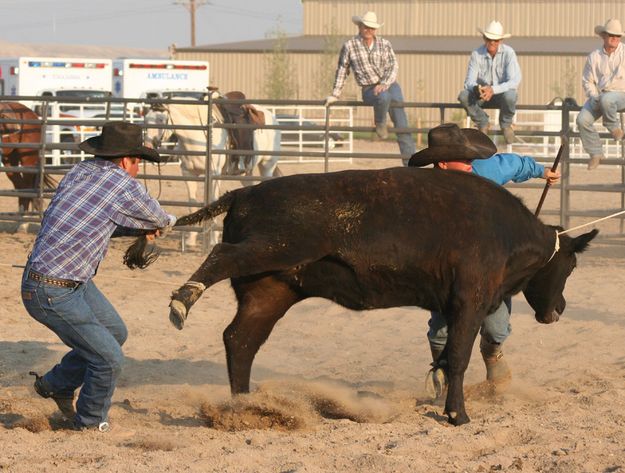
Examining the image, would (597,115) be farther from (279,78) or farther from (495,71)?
(279,78)

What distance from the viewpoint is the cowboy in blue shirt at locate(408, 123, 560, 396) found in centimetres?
621

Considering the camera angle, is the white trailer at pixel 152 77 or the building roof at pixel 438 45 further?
the building roof at pixel 438 45

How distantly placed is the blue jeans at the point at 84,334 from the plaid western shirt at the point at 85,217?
11 centimetres

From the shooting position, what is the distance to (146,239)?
565cm

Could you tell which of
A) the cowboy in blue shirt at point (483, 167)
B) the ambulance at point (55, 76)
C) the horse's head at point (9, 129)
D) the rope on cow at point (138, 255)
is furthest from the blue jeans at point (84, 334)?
the ambulance at point (55, 76)

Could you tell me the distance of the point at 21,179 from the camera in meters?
14.6

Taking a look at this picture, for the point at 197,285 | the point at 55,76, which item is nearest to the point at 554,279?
the point at 197,285

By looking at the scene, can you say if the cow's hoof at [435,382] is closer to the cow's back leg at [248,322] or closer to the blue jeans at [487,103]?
the cow's back leg at [248,322]

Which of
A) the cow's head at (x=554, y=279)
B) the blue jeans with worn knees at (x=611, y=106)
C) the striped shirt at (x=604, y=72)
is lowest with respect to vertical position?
the cow's head at (x=554, y=279)

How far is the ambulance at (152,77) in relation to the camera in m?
25.7

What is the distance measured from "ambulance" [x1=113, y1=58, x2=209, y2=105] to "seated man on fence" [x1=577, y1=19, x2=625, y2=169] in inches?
592

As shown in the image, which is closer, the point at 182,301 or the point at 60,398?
the point at 182,301

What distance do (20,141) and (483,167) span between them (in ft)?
→ 30.3

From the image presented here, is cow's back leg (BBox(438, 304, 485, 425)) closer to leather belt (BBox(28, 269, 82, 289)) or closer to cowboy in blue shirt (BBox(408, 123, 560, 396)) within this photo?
cowboy in blue shirt (BBox(408, 123, 560, 396))
